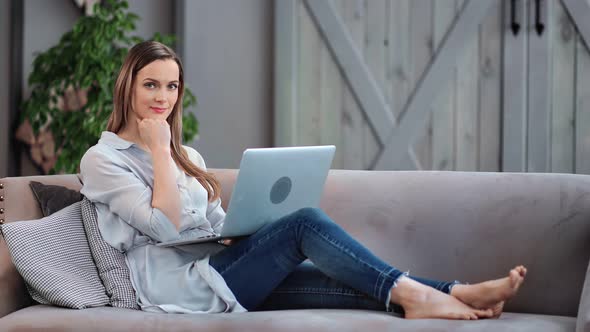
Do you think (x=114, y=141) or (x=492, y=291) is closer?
(x=492, y=291)

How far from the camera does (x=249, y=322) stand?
2.01 m

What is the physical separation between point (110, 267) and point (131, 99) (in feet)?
1.68

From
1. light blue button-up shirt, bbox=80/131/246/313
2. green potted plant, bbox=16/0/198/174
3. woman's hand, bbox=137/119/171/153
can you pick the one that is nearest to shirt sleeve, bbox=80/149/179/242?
light blue button-up shirt, bbox=80/131/246/313

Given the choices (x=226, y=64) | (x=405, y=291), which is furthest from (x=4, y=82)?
A: (x=405, y=291)

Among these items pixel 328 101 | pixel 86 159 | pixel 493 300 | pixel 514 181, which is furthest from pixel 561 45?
pixel 86 159

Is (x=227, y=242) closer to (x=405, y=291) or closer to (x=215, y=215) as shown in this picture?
(x=215, y=215)

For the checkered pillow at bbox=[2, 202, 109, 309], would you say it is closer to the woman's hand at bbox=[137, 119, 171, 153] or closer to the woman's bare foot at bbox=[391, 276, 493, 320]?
the woman's hand at bbox=[137, 119, 171, 153]

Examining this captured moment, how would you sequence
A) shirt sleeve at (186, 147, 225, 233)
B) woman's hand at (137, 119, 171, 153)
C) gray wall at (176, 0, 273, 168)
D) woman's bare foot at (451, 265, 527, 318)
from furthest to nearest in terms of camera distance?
gray wall at (176, 0, 273, 168) → shirt sleeve at (186, 147, 225, 233) → woman's hand at (137, 119, 171, 153) → woman's bare foot at (451, 265, 527, 318)

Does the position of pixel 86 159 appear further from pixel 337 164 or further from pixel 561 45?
pixel 561 45

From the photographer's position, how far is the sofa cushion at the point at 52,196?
7.83 feet

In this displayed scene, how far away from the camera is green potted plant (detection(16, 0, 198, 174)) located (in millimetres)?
3902

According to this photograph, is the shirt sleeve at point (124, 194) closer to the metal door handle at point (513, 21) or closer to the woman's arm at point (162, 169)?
the woman's arm at point (162, 169)

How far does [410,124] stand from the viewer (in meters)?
4.14

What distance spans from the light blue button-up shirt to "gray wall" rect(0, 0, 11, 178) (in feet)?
6.94
